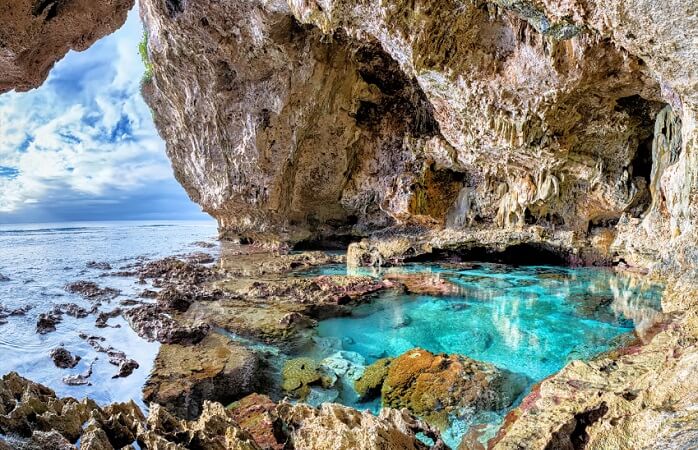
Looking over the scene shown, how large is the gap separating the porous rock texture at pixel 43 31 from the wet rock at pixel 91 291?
30.6ft

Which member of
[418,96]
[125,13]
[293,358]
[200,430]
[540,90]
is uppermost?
[418,96]

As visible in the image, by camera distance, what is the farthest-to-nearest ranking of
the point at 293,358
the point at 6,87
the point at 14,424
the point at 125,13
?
1. the point at 293,358
2. the point at 125,13
3. the point at 6,87
4. the point at 14,424

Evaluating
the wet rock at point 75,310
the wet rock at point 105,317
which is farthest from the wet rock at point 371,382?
the wet rock at point 75,310

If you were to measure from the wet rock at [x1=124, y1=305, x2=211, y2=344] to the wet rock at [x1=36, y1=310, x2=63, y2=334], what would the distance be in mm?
1578

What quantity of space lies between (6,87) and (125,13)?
4.58 feet

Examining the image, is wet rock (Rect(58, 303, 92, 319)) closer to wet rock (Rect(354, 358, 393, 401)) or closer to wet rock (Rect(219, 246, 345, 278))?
wet rock (Rect(219, 246, 345, 278))

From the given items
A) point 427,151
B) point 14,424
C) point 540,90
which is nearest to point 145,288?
point 14,424

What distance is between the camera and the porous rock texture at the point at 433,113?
22.0ft

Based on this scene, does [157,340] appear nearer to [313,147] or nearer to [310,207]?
[313,147]

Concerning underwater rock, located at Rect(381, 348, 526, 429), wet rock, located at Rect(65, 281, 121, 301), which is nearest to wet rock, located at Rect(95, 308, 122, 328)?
wet rock, located at Rect(65, 281, 121, 301)

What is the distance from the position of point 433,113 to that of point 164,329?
11.7m

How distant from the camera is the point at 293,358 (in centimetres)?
654

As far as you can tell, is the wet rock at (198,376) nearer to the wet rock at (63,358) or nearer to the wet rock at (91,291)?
the wet rock at (63,358)

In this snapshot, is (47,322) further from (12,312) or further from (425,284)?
(425,284)
